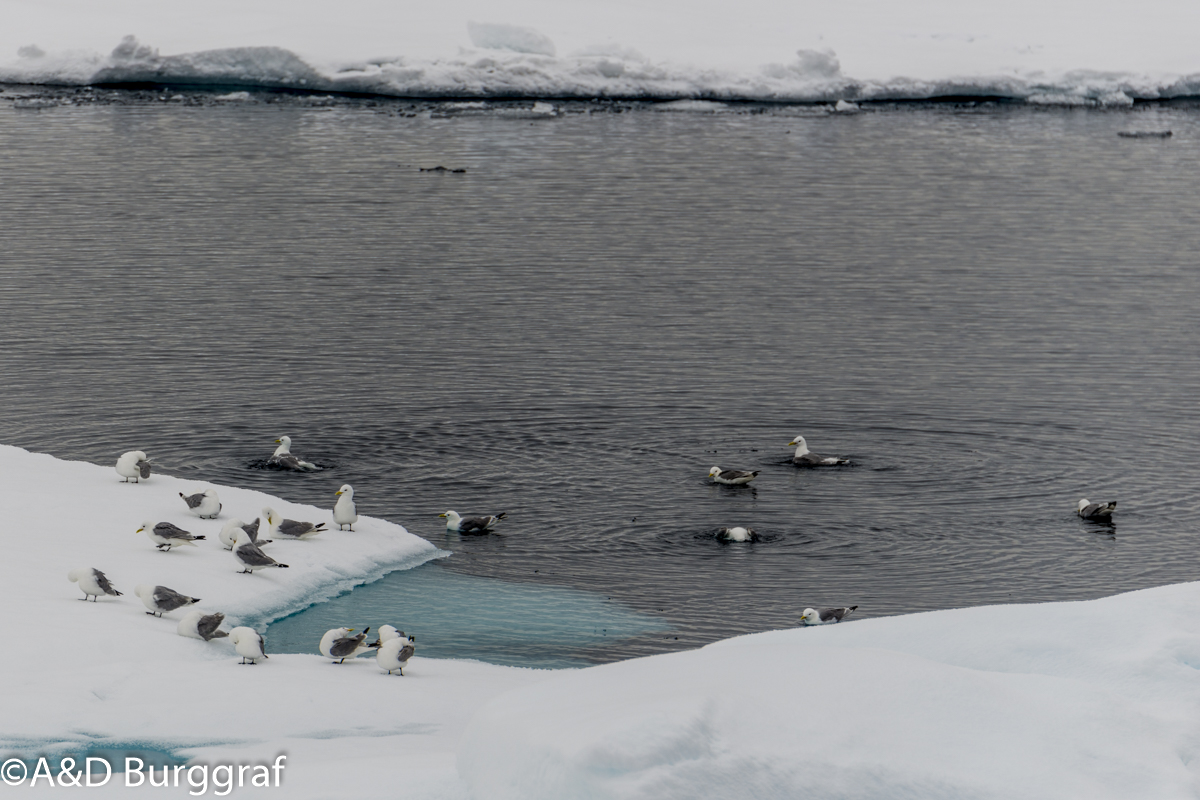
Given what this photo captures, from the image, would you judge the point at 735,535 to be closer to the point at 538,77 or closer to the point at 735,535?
the point at 735,535

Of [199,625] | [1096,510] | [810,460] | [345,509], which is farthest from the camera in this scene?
[810,460]

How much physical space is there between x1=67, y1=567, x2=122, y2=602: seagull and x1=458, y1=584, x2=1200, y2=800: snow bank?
6.62 metres

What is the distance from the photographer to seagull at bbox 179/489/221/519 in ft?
61.8

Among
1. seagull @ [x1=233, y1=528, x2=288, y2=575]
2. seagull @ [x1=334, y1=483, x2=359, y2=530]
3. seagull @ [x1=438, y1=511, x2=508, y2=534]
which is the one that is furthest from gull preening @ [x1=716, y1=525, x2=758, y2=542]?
seagull @ [x1=233, y1=528, x2=288, y2=575]

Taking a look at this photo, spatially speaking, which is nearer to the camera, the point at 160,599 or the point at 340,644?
the point at 340,644

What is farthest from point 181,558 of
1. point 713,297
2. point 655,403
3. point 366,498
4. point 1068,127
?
point 1068,127

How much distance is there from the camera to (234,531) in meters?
17.9

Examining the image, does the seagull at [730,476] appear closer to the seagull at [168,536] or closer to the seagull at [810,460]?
the seagull at [810,460]

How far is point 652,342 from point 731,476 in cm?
941

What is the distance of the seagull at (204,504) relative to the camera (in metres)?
18.8

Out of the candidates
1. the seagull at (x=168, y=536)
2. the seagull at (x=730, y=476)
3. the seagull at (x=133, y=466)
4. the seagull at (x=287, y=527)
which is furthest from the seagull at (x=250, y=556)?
the seagull at (x=730, y=476)

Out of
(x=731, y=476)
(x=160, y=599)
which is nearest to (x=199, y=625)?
(x=160, y=599)

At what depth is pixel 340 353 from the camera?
30938 mm

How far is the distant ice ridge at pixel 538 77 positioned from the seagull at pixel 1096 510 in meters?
49.3
